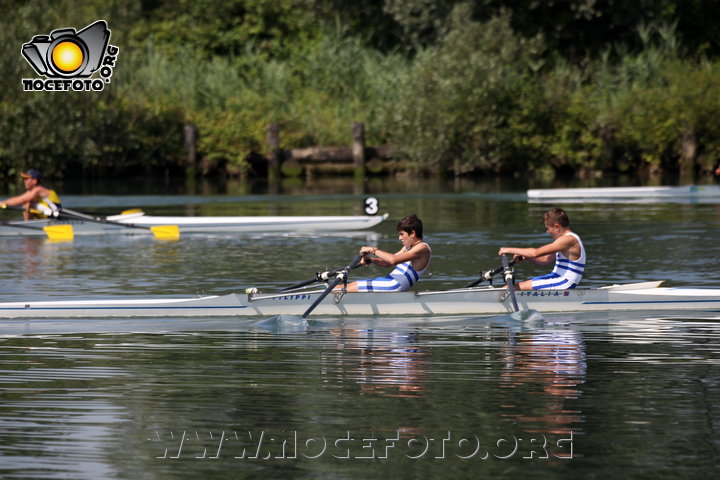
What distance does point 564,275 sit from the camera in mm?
14797

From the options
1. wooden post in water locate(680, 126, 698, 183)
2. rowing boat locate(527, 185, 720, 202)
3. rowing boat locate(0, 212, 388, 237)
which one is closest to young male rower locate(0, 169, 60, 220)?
rowing boat locate(0, 212, 388, 237)

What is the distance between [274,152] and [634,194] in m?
16.1

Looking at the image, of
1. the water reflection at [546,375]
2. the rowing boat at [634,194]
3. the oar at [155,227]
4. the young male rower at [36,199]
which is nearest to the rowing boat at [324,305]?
the water reflection at [546,375]

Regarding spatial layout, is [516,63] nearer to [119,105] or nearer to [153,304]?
[119,105]

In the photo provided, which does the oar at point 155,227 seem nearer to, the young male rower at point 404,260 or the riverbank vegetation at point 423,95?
the young male rower at point 404,260

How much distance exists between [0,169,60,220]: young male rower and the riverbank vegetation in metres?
17.4

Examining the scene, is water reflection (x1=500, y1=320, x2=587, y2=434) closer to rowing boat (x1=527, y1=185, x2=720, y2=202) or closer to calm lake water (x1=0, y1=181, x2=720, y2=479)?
calm lake water (x1=0, y1=181, x2=720, y2=479)

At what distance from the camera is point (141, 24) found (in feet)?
184

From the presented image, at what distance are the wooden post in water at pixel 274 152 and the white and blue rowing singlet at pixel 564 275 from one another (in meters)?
31.5

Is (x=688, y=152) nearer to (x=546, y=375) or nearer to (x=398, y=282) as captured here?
(x=398, y=282)

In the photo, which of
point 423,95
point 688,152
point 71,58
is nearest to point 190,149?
point 71,58

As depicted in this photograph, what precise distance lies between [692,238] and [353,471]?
1692 cm

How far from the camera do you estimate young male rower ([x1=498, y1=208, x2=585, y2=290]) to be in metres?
14.4

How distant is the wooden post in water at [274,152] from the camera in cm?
4575
